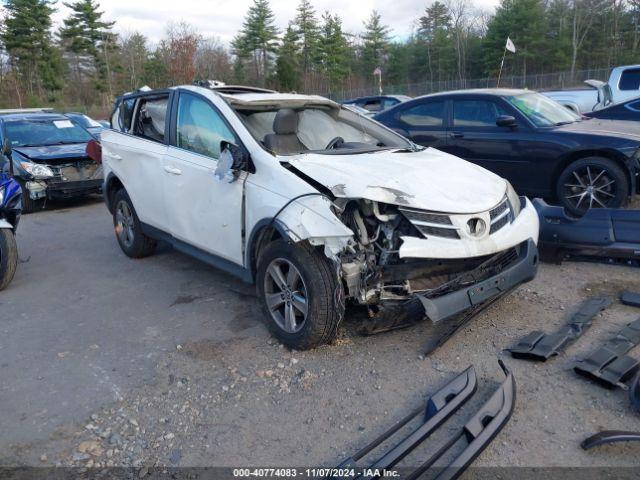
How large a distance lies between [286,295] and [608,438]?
2145 mm

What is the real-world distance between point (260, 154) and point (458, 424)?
238 centimetres

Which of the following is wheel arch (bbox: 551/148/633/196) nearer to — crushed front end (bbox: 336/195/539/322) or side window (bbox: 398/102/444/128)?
side window (bbox: 398/102/444/128)

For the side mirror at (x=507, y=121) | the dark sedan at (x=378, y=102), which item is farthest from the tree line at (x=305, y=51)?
the side mirror at (x=507, y=121)

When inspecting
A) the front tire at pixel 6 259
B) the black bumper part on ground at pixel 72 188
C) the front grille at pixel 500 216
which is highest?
the front grille at pixel 500 216

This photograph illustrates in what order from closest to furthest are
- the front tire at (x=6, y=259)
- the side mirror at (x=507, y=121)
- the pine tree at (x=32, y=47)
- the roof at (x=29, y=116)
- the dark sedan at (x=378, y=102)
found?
the front tire at (x=6, y=259)
the side mirror at (x=507, y=121)
the roof at (x=29, y=116)
the dark sedan at (x=378, y=102)
the pine tree at (x=32, y=47)

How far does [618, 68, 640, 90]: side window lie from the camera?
12180 mm

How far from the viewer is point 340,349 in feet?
12.8

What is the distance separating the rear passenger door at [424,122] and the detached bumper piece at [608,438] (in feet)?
18.5

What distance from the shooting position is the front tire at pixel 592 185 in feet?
21.1

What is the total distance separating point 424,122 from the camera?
8133 millimetres

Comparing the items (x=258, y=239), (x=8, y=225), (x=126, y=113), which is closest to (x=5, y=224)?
(x=8, y=225)

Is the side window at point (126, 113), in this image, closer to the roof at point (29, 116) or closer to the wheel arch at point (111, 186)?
the wheel arch at point (111, 186)

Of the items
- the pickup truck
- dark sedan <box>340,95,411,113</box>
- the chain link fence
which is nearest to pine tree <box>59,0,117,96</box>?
the chain link fence

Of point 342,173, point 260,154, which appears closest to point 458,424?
point 342,173
